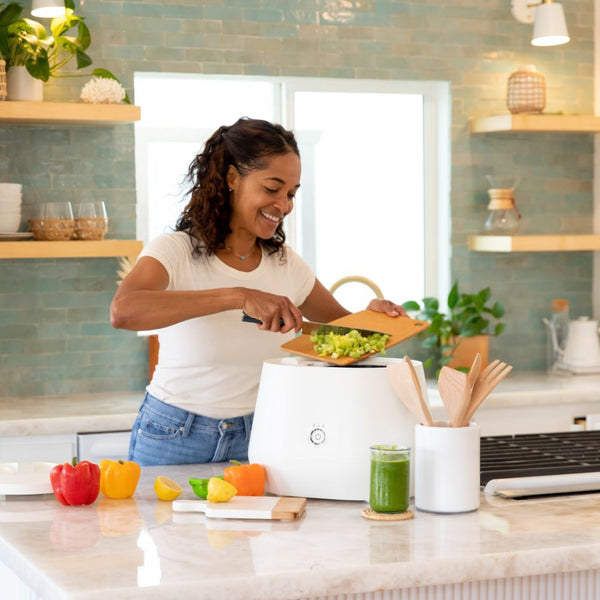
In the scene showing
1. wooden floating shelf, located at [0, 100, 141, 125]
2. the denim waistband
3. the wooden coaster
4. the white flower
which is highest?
the white flower

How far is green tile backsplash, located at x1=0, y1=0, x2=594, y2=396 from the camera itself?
12.9 ft

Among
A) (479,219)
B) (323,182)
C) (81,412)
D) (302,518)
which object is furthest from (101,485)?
(479,219)

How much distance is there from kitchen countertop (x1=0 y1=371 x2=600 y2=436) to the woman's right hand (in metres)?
1.45

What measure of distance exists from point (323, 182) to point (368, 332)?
2300 mm

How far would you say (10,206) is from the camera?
3664mm

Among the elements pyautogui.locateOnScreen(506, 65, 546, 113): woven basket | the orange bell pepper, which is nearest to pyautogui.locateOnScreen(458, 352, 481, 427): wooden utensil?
the orange bell pepper

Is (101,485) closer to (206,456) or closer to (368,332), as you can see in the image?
(206,456)

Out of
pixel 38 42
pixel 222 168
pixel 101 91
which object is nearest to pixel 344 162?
pixel 101 91

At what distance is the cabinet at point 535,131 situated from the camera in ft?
14.0

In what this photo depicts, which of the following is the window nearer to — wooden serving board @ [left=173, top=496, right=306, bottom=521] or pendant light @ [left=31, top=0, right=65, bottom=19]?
pendant light @ [left=31, top=0, right=65, bottom=19]

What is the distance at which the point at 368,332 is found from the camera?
2154 mm

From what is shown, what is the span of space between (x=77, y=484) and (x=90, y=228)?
1.95m

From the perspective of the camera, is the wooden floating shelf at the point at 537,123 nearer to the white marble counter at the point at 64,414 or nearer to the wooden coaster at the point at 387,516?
the white marble counter at the point at 64,414

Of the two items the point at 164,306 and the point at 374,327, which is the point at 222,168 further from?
the point at 374,327
